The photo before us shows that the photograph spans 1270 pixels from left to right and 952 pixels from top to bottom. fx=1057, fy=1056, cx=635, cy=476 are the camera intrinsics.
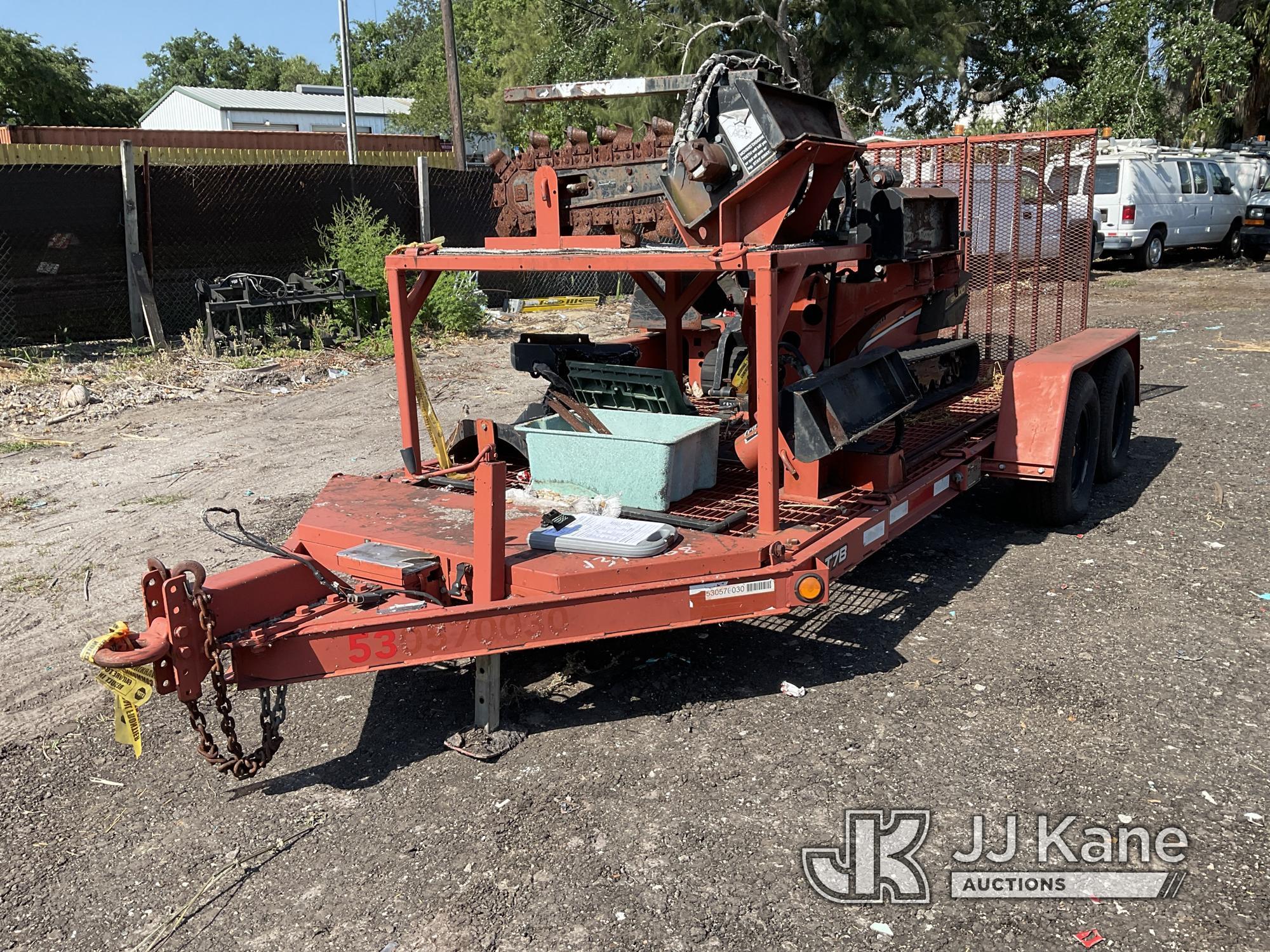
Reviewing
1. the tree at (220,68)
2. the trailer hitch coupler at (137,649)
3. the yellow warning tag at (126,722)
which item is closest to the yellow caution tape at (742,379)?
the trailer hitch coupler at (137,649)

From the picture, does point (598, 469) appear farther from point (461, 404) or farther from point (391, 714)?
point (461, 404)

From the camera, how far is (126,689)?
3334mm

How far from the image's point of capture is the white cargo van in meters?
19.2

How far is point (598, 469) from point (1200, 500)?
4358 millimetres

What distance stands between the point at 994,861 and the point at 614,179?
301 cm

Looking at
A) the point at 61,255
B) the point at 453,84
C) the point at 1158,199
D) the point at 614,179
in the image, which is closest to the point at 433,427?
the point at 614,179

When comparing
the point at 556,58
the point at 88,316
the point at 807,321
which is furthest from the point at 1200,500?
the point at 556,58

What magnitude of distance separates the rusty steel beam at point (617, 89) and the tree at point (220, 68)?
305ft

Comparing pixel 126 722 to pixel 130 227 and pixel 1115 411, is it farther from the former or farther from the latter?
pixel 130 227

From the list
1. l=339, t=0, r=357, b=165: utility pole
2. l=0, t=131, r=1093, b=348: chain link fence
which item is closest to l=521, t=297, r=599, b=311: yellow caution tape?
l=0, t=131, r=1093, b=348: chain link fence

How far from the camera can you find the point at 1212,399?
9617mm

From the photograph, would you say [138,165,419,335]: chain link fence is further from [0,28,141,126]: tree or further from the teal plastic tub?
[0,28,141,126]: tree

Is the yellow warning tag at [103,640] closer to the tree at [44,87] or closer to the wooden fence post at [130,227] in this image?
the wooden fence post at [130,227]

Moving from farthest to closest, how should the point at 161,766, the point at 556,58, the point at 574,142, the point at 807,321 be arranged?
1. the point at 556,58
2. the point at 807,321
3. the point at 574,142
4. the point at 161,766
